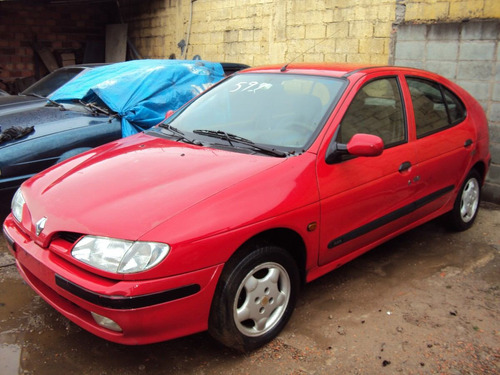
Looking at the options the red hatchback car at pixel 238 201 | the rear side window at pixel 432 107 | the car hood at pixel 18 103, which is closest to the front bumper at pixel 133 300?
the red hatchback car at pixel 238 201

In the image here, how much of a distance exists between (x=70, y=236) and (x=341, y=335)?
1708mm

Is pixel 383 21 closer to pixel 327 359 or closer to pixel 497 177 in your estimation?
pixel 497 177

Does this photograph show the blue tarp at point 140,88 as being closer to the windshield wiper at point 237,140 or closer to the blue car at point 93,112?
the blue car at point 93,112

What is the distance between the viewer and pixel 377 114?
3.52 meters

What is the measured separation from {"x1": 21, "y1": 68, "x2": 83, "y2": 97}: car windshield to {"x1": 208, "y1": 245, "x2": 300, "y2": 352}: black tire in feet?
15.8

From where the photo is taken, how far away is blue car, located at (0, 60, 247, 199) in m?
4.38

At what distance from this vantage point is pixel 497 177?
554 cm

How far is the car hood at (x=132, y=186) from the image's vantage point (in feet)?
8.13

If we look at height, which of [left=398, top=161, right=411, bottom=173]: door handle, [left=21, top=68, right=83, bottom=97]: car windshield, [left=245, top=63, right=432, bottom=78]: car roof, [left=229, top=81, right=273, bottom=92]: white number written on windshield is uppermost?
[left=245, top=63, right=432, bottom=78]: car roof

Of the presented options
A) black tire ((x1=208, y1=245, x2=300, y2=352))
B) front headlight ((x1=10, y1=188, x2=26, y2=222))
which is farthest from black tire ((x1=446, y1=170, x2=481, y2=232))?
front headlight ((x1=10, y1=188, x2=26, y2=222))

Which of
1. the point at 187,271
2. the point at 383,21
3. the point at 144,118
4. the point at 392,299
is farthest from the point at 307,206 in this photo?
the point at 383,21

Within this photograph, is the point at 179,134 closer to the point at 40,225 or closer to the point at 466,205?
the point at 40,225

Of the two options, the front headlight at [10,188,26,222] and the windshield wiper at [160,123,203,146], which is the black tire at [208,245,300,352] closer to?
the windshield wiper at [160,123,203,146]

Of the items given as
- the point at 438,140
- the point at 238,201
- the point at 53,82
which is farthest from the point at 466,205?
the point at 53,82
